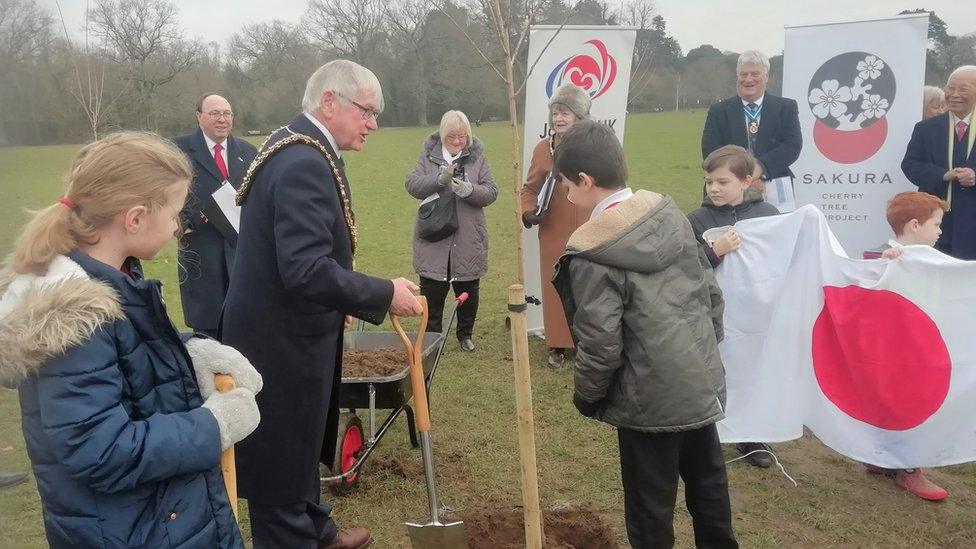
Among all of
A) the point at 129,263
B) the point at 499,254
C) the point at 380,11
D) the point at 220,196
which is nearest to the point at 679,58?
the point at 380,11

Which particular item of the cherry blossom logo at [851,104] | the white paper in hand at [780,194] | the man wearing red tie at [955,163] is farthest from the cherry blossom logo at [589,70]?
the man wearing red tie at [955,163]

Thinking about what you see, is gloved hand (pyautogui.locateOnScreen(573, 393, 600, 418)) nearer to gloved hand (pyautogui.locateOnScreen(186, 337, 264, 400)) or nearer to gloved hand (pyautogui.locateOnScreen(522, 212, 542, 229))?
gloved hand (pyautogui.locateOnScreen(186, 337, 264, 400))

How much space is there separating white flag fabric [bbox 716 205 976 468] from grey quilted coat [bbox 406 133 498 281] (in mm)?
2579

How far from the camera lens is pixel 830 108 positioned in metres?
6.47

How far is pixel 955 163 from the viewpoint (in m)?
5.21

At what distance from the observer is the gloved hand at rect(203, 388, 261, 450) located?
180 cm

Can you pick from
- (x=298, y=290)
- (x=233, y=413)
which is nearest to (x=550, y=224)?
(x=298, y=290)

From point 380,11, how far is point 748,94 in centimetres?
5948

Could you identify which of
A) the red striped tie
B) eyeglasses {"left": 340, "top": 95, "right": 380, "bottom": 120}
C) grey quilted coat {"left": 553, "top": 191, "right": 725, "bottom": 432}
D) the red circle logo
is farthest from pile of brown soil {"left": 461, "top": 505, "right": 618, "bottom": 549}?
the red striped tie

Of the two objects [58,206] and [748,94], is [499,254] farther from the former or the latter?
[58,206]

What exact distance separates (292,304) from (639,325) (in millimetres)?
1276

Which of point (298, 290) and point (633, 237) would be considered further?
point (298, 290)

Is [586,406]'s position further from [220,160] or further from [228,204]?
[220,160]

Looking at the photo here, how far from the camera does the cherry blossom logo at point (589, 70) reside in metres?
6.09
